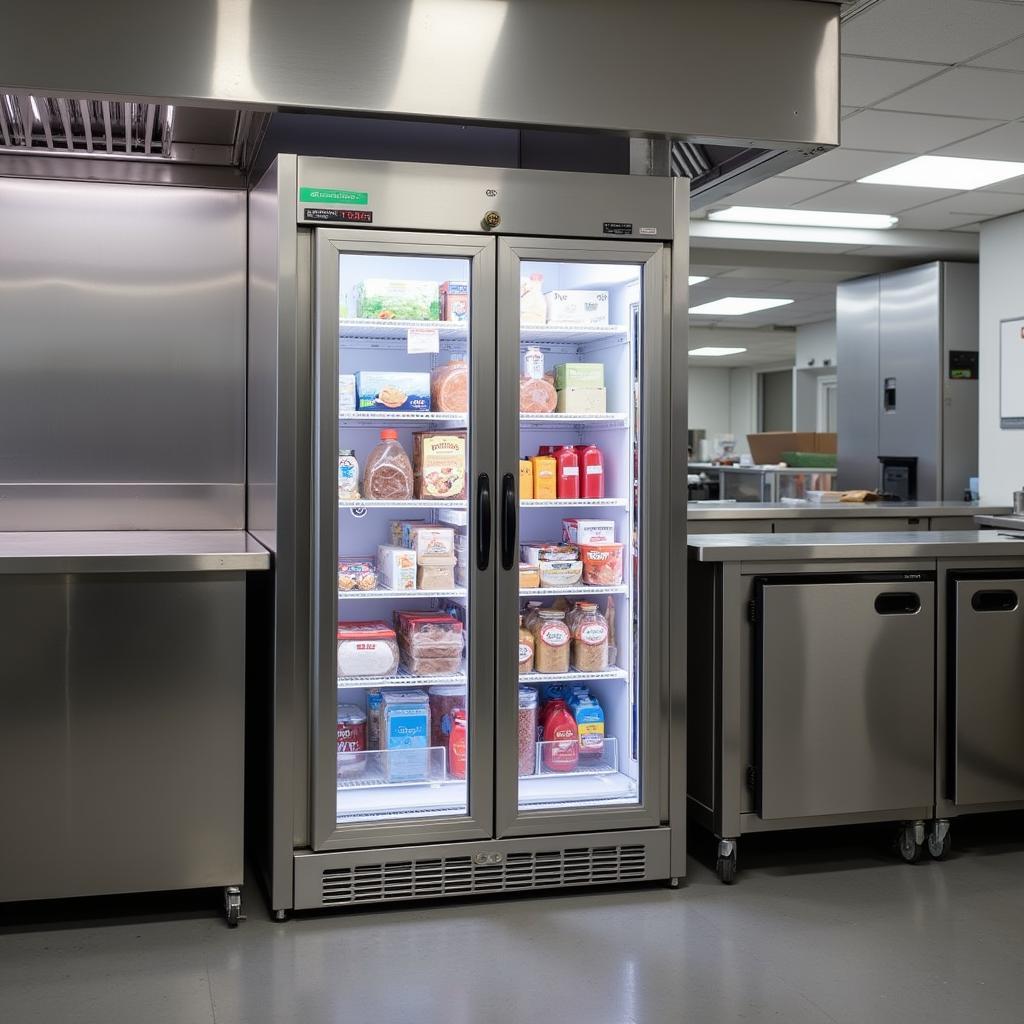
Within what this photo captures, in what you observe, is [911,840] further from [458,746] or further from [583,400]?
[583,400]

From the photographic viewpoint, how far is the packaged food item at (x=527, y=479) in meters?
3.50

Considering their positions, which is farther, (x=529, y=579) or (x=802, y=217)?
(x=802, y=217)

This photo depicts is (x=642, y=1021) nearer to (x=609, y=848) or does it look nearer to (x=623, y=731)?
(x=609, y=848)

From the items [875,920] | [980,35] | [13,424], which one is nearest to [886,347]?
[980,35]

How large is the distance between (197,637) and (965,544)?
7.66 feet

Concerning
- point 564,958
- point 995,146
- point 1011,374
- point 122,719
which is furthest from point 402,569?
point 1011,374

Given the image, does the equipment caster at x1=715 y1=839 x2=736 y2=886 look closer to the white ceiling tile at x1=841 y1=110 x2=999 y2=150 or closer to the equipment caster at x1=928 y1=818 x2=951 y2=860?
the equipment caster at x1=928 y1=818 x2=951 y2=860

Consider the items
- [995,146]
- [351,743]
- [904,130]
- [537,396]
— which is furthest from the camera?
[995,146]

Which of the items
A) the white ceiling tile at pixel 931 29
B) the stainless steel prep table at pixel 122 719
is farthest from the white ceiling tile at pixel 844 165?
the stainless steel prep table at pixel 122 719

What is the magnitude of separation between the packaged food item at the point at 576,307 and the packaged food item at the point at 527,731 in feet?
3.71

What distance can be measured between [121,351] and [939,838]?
3.02m

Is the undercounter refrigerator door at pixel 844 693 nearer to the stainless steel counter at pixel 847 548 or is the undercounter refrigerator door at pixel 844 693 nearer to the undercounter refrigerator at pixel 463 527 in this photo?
the stainless steel counter at pixel 847 548

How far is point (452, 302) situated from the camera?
3320mm

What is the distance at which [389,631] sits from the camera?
3.36m
